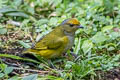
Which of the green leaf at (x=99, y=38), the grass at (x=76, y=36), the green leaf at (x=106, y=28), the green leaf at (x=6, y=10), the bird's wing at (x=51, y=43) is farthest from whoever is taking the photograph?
the green leaf at (x=6, y=10)

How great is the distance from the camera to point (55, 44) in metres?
5.94

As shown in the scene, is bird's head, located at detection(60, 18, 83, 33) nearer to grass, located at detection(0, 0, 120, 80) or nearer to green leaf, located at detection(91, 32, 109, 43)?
grass, located at detection(0, 0, 120, 80)

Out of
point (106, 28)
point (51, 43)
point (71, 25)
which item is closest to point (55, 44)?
point (51, 43)

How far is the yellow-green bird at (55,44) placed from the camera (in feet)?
19.5

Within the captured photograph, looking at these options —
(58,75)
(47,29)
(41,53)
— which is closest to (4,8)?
(47,29)

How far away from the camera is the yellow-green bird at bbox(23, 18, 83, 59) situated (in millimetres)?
5957

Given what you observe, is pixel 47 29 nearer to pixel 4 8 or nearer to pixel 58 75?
pixel 4 8

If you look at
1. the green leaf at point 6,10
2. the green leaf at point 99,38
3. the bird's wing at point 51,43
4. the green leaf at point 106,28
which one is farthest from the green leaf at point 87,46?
the green leaf at point 6,10

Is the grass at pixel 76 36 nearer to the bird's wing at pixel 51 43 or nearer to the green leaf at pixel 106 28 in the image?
the green leaf at pixel 106 28

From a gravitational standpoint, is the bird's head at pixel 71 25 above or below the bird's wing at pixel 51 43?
above

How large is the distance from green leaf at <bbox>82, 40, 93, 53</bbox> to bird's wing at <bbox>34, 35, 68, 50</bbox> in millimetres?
434

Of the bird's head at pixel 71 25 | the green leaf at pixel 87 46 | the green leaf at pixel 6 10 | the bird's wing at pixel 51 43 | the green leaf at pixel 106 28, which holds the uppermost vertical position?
the green leaf at pixel 6 10

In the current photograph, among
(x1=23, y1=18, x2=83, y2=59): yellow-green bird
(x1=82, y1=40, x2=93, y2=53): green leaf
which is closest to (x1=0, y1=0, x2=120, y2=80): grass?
(x1=82, y1=40, x2=93, y2=53): green leaf

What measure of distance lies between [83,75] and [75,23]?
41.7 inches
